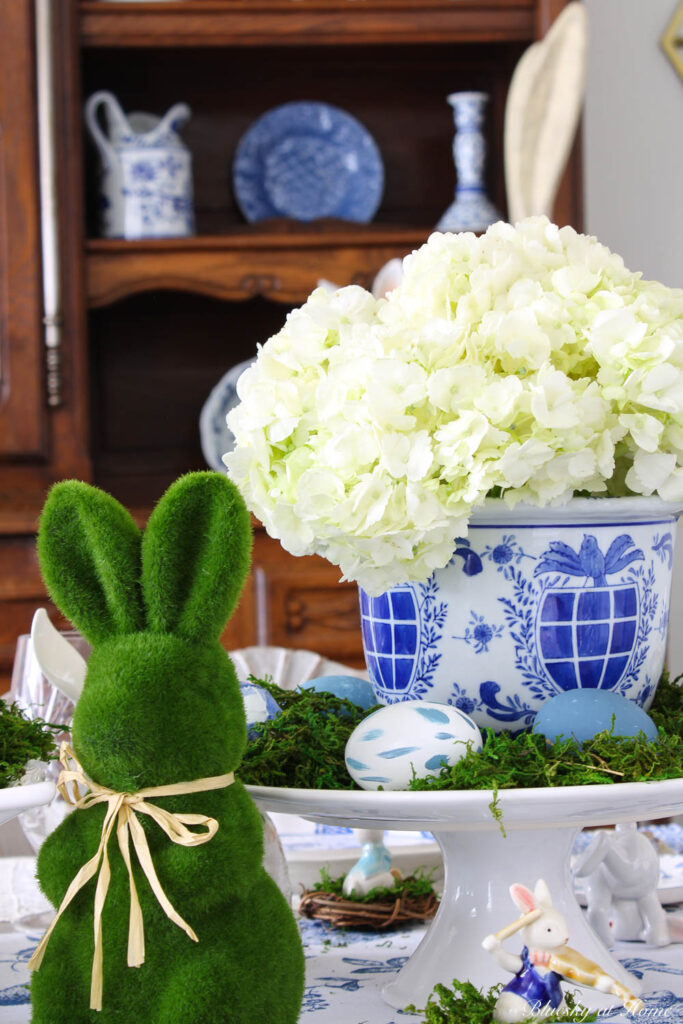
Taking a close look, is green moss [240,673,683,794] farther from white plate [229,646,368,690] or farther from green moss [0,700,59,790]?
white plate [229,646,368,690]

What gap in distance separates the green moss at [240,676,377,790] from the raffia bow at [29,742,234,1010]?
13cm

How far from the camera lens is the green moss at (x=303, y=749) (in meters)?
0.63

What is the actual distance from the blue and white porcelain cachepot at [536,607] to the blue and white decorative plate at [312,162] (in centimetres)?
164

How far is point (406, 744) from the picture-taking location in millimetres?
596

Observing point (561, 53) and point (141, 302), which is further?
point (141, 302)

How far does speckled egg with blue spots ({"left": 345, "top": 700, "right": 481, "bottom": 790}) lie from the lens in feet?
1.95

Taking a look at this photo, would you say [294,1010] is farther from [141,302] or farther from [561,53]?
[141,302]

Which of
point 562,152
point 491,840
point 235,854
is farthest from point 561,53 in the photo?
point 235,854

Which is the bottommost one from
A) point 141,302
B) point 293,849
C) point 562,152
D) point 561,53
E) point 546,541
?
point 293,849

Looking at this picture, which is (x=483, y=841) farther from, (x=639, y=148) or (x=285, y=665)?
(x=639, y=148)

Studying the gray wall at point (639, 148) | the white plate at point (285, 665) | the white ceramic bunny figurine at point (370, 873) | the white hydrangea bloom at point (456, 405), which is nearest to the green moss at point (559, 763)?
the white hydrangea bloom at point (456, 405)

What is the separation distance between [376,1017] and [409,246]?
1582 millimetres

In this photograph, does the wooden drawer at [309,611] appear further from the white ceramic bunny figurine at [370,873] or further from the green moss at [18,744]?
the green moss at [18,744]

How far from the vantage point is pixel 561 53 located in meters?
1.91
